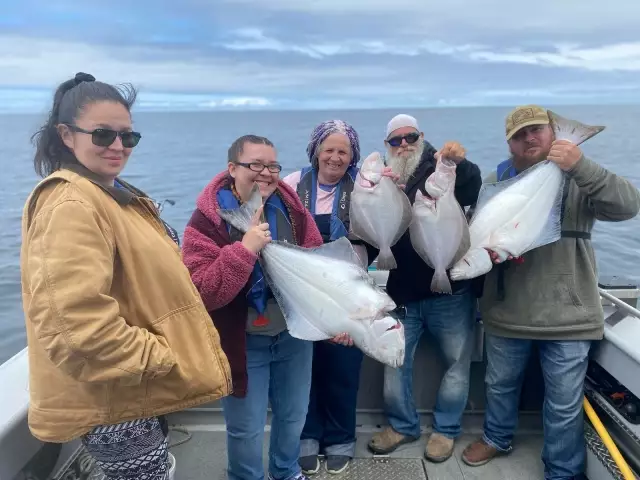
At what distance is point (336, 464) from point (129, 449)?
170 centimetres

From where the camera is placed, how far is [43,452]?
8.98ft

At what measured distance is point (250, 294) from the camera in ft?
8.11

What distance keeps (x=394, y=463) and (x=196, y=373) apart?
1.94 meters

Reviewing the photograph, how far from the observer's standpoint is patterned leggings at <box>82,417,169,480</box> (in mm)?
1918

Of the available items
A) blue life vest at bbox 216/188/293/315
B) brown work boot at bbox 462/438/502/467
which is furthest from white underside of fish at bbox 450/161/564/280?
brown work boot at bbox 462/438/502/467

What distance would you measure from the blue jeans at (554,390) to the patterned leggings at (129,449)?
2.01 m

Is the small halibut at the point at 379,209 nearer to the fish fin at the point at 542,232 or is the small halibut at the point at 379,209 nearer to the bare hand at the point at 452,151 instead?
the bare hand at the point at 452,151

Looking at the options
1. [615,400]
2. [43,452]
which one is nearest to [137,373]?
[43,452]

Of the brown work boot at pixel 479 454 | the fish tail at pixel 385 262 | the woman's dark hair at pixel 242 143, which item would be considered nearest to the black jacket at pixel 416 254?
the fish tail at pixel 385 262

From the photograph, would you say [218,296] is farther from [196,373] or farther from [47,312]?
[47,312]

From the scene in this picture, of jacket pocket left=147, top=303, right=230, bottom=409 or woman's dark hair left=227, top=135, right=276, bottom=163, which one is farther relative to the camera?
woman's dark hair left=227, top=135, right=276, bottom=163

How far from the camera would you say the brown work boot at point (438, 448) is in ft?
11.1

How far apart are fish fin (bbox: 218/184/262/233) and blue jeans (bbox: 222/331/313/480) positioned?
56 cm

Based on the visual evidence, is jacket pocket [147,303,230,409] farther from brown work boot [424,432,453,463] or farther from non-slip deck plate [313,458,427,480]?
brown work boot [424,432,453,463]
